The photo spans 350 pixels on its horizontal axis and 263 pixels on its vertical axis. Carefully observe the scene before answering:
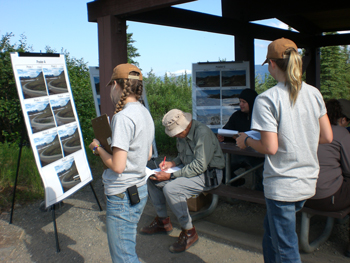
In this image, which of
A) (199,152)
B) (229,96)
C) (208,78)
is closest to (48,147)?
(199,152)

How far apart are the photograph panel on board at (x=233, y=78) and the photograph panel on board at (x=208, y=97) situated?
20 cm

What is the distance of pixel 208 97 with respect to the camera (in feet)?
16.2

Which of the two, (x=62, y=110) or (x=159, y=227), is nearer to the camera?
(x=159, y=227)

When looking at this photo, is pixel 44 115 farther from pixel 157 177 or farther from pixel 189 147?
pixel 189 147

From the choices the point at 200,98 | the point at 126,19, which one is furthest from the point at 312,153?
the point at 200,98

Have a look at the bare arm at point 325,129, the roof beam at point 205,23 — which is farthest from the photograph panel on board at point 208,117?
the bare arm at point 325,129

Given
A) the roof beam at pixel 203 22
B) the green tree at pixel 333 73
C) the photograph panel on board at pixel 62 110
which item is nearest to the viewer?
the photograph panel on board at pixel 62 110

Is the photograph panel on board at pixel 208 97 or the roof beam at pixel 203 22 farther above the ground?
the roof beam at pixel 203 22

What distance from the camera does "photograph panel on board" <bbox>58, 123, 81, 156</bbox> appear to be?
10.4 ft

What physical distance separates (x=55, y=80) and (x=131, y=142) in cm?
184

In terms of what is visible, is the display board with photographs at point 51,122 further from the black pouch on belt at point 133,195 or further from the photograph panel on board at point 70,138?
the black pouch on belt at point 133,195

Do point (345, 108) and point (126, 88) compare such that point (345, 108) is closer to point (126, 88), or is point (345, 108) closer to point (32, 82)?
point (126, 88)

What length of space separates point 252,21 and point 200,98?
5.80ft

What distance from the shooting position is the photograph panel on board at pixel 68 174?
10.0 ft
